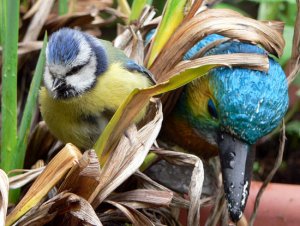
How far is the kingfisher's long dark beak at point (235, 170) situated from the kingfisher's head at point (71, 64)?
0.80 feet

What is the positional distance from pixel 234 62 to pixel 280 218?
1.14ft

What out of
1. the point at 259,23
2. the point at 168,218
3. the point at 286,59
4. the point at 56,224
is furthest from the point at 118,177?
the point at 286,59

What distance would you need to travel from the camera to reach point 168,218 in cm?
132

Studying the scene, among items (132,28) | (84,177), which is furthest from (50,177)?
(132,28)

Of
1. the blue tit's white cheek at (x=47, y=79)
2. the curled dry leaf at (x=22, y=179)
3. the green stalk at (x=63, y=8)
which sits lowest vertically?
the curled dry leaf at (x=22, y=179)

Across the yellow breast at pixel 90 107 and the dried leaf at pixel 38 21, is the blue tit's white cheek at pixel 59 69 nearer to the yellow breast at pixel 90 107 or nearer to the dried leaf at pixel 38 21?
the yellow breast at pixel 90 107

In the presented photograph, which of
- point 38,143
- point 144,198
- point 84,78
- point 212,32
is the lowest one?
point 38,143

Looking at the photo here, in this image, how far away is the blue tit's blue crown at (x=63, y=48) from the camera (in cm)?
119

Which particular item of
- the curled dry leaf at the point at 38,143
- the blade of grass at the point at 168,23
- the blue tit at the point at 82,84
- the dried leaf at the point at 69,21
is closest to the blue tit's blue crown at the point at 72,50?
the blue tit at the point at 82,84

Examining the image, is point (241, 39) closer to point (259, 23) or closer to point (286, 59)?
point (259, 23)

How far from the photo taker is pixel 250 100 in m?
1.20

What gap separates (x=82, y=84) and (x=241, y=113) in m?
0.26

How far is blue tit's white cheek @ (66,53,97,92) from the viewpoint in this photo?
123 centimetres

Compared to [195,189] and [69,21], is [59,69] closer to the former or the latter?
[195,189]
